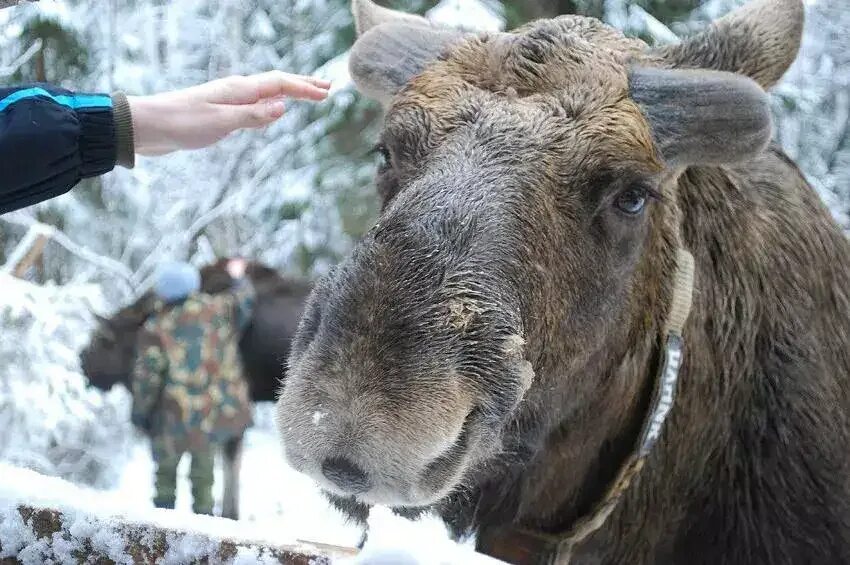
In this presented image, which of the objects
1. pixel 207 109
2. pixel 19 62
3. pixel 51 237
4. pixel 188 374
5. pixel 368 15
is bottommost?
pixel 51 237

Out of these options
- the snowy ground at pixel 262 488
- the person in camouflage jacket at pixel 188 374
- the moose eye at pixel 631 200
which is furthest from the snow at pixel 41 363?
the moose eye at pixel 631 200

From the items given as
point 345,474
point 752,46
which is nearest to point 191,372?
point 752,46

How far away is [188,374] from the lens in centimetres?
727

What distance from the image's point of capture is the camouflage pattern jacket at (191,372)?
7254mm

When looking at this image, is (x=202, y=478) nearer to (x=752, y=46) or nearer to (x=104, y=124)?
(x=104, y=124)

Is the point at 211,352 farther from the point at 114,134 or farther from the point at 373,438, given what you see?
the point at 373,438

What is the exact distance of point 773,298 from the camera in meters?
3.18

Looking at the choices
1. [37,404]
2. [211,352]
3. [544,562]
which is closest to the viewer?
[544,562]

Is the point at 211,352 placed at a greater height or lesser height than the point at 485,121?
lesser

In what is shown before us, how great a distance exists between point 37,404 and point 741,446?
7552 mm

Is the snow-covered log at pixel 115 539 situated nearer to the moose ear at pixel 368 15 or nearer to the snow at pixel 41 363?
the moose ear at pixel 368 15

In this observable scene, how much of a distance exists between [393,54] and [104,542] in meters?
1.87

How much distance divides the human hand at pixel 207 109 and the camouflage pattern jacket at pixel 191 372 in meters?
4.33

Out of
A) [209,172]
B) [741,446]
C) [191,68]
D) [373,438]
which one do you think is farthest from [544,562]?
[191,68]
